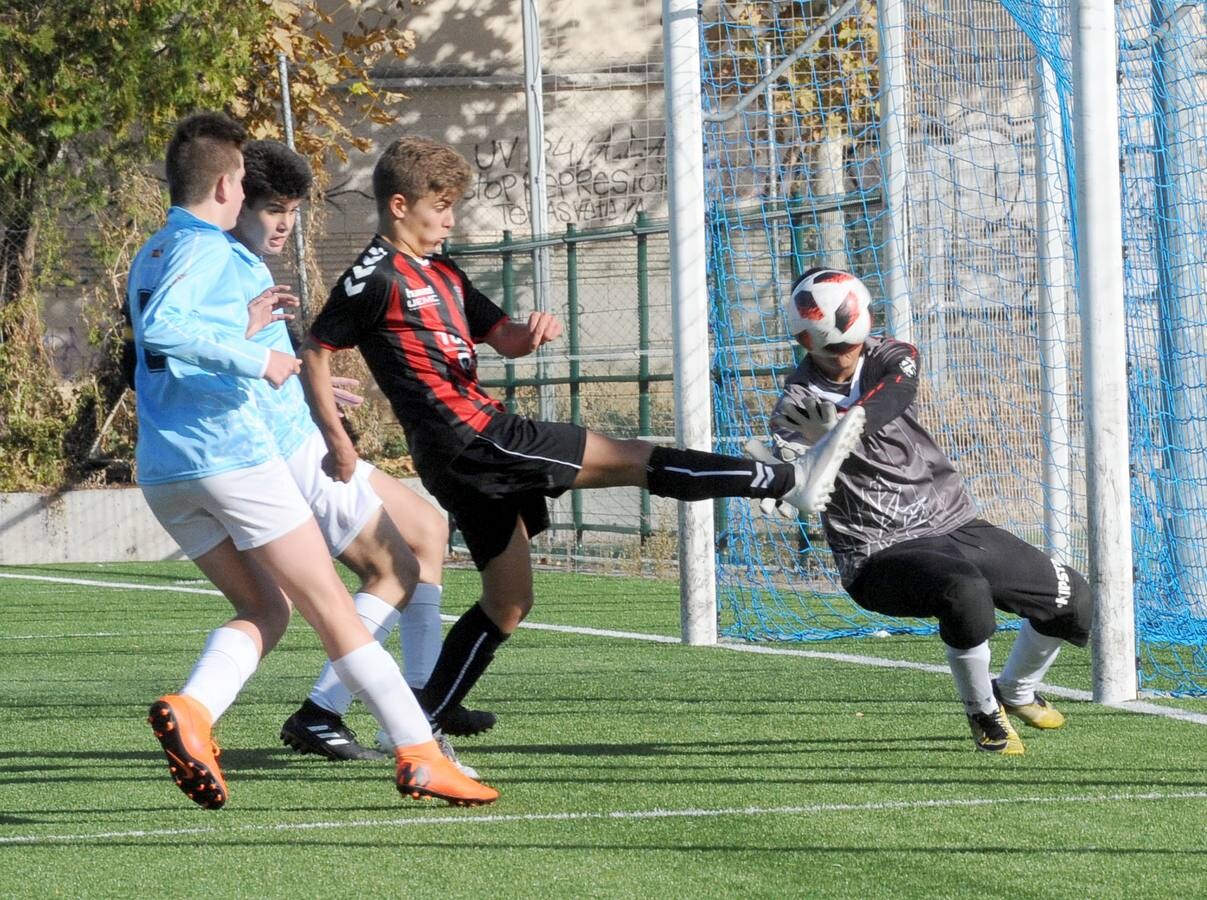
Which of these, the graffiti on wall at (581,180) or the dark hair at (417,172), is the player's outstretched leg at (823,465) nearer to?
the dark hair at (417,172)

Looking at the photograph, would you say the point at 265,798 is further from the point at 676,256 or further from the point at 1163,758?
Result: the point at 676,256

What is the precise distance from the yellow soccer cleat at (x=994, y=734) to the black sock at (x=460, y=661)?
5.02 feet

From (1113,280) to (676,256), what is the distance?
2.85 metres

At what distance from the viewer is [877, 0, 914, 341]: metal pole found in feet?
33.4

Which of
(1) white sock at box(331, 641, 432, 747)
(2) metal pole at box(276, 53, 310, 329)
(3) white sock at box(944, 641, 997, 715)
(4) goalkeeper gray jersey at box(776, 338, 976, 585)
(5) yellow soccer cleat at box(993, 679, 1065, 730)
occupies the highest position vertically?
(2) metal pole at box(276, 53, 310, 329)

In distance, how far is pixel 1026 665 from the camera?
608cm

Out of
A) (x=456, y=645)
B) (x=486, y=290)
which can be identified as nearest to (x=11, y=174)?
(x=486, y=290)

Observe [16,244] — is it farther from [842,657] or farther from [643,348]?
[842,657]

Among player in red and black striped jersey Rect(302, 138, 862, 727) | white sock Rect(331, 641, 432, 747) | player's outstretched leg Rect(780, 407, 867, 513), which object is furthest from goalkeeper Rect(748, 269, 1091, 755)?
white sock Rect(331, 641, 432, 747)

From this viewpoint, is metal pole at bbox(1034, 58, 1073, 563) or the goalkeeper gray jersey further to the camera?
metal pole at bbox(1034, 58, 1073, 563)

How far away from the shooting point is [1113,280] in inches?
261

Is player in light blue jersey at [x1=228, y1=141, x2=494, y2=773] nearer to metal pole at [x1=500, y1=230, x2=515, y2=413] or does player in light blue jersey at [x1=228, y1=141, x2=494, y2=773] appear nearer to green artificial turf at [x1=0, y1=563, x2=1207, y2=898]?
green artificial turf at [x1=0, y1=563, x2=1207, y2=898]

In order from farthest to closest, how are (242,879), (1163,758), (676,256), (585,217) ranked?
(585,217) < (676,256) < (1163,758) < (242,879)

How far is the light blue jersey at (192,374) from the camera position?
4750 millimetres
